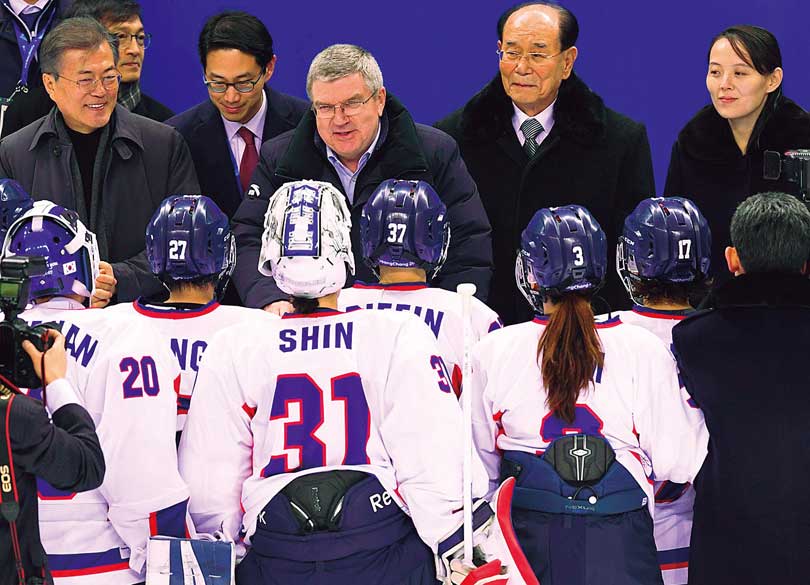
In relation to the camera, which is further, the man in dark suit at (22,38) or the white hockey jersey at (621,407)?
the man in dark suit at (22,38)

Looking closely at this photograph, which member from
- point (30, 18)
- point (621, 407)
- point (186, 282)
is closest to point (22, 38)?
point (30, 18)

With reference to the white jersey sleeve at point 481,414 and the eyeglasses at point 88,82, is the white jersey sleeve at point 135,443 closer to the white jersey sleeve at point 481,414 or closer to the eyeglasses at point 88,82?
the white jersey sleeve at point 481,414

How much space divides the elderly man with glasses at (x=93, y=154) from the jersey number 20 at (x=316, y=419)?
168 centimetres

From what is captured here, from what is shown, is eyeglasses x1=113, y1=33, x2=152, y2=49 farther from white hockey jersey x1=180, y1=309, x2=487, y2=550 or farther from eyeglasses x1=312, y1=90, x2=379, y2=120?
white hockey jersey x1=180, y1=309, x2=487, y2=550

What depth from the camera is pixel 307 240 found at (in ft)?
11.3

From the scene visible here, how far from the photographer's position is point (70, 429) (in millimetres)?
3000

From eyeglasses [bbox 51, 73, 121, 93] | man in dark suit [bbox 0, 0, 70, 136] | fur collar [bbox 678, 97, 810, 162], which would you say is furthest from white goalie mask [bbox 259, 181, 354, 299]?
man in dark suit [bbox 0, 0, 70, 136]

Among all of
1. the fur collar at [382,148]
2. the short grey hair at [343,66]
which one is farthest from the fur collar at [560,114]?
the short grey hair at [343,66]

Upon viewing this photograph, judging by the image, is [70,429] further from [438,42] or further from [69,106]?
[438,42]

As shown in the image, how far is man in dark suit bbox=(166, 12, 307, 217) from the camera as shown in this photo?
531 centimetres

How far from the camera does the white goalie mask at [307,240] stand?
3.40 m

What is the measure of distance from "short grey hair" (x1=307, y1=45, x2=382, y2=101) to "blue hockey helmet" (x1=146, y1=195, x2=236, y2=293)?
968 mm

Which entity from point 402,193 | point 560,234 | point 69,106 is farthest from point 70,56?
point 560,234

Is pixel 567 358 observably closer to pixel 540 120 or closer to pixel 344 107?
pixel 344 107
